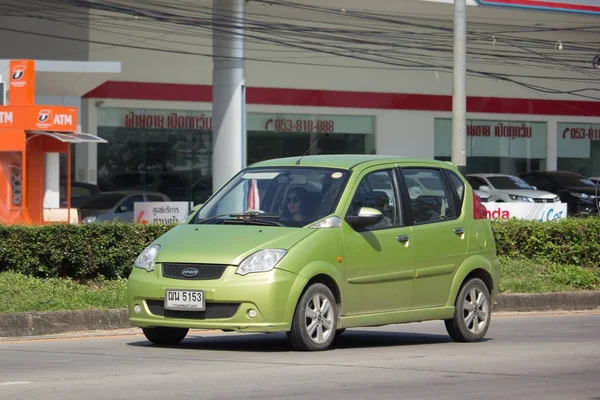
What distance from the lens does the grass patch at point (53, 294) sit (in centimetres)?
1262

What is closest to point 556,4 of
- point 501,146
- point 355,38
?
point 355,38

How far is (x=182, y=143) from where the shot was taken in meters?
40.5

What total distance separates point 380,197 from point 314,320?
1.57m

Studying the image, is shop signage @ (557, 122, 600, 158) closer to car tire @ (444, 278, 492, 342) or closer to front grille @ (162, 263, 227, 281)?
car tire @ (444, 278, 492, 342)

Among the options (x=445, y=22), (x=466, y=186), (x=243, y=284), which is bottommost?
(x=243, y=284)

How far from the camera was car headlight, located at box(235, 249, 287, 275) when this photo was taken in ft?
32.1

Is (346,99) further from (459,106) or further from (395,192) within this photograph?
(395,192)

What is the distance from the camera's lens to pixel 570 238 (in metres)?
18.8

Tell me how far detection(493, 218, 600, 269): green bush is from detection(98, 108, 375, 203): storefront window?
20.3 meters

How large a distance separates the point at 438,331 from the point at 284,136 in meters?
30.1

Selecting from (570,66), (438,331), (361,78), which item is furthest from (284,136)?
(438,331)

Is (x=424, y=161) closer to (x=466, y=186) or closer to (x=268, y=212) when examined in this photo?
(x=466, y=186)

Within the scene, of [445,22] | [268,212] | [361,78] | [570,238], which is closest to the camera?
[268,212]

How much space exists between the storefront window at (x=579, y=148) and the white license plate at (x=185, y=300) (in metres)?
40.8
